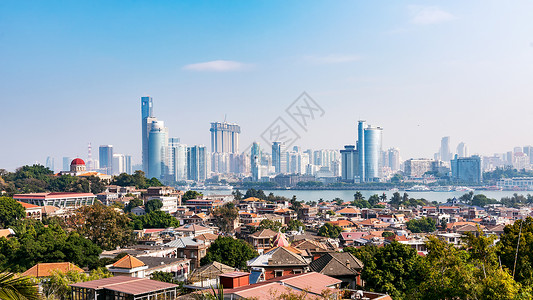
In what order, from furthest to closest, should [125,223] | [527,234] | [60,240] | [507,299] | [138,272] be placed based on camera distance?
[125,223]
[60,240]
[138,272]
[527,234]
[507,299]

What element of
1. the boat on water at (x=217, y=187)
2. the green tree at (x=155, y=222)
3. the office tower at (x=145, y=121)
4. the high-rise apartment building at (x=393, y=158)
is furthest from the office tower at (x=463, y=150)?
the green tree at (x=155, y=222)

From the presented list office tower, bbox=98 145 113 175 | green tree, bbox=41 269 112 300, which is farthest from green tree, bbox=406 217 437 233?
office tower, bbox=98 145 113 175

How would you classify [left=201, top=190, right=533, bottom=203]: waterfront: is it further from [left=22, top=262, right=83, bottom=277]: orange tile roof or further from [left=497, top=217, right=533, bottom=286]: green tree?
[left=497, top=217, right=533, bottom=286]: green tree

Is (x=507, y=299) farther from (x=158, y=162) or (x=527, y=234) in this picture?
(x=158, y=162)

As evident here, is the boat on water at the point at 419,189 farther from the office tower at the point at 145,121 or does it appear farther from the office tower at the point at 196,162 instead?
the office tower at the point at 145,121

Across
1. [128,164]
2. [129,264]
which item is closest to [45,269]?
[129,264]

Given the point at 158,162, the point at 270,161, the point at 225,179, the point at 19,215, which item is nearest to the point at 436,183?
the point at 270,161
